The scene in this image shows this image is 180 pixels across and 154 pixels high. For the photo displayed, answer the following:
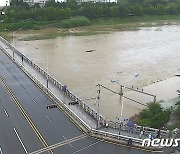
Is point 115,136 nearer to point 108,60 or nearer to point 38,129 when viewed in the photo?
point 38,129

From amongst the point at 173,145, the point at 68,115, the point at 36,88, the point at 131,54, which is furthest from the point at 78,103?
the point at 131,54

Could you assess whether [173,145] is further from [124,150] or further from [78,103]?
[78,103]

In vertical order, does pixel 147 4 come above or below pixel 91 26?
above

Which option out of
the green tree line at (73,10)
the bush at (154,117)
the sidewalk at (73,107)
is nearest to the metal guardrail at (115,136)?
the sidewalk at (73,107)

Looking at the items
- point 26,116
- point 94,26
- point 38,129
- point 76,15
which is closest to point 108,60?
point 26,116

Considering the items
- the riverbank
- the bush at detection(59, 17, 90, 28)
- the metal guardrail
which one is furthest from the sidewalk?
the bush at detection(59, 17, 90, 28)
